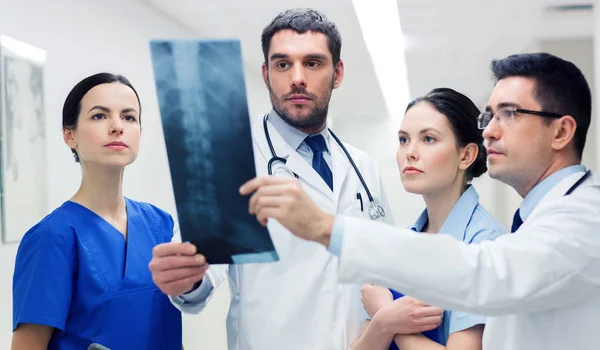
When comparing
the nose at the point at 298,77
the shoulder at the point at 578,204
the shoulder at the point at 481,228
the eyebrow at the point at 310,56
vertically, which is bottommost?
the shoulder at the point at 481,228

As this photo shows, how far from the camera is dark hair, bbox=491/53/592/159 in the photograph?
117 centimetres

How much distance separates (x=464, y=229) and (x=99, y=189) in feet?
2.84

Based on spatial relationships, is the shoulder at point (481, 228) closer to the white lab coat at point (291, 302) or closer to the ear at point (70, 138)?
the white lab coat at point (291, 302)

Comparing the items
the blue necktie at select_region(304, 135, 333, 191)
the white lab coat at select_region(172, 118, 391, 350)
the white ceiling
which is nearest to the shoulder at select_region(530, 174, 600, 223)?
the white lab coat at select_region(172, 118, 391, 350)

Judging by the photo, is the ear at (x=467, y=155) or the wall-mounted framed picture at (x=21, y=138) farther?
the wall-mounted framed picture at (x=21, y=138)

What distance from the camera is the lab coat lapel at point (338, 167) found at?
1510 mm

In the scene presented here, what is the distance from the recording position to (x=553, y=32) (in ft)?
17.0

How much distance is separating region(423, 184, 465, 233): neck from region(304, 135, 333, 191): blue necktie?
0.86 feet

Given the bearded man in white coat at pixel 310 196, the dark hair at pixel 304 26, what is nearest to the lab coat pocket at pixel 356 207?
the bearded man in white coat at pixel 310 196

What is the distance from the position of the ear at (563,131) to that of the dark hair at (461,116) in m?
Result: 0.25

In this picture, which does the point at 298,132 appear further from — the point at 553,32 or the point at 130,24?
the point at 553,32

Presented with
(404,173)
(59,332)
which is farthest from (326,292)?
(59,332)

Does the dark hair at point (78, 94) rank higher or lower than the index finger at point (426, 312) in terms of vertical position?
higher

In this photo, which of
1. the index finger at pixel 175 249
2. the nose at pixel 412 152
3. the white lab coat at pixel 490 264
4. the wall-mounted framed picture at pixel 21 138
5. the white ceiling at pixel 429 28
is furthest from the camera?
the white ceiling at pixel 429 28
